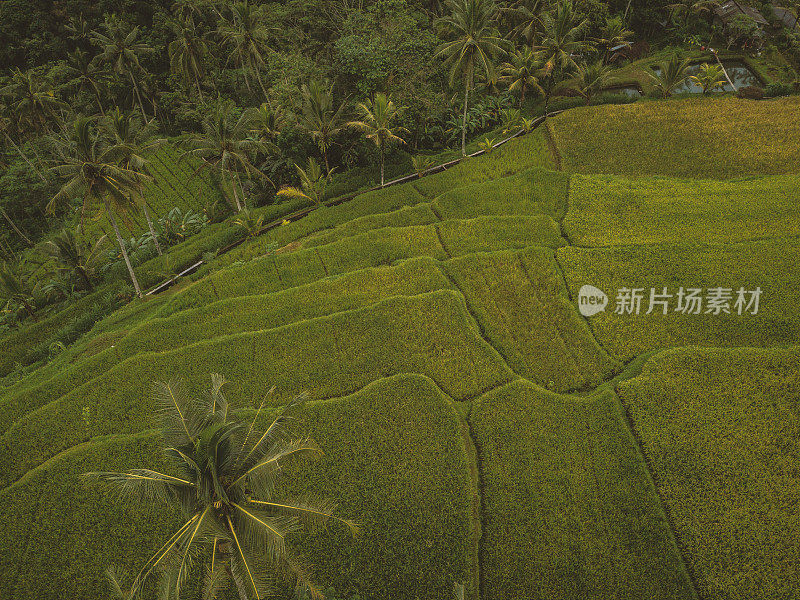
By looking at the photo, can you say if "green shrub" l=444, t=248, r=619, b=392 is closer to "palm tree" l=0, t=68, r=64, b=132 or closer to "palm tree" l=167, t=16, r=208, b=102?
"palm tree" l=167, t=16, r=208, b=102

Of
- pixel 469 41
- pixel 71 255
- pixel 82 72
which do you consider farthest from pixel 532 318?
pixel 82 72

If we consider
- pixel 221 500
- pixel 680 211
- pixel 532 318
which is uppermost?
pixel 221 500

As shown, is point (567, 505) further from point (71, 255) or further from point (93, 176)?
point (71, 255)

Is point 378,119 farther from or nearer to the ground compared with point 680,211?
farther from the ground

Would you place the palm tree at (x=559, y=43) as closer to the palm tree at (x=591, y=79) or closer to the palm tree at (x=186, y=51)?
the palm tree at (x=591, y=79)

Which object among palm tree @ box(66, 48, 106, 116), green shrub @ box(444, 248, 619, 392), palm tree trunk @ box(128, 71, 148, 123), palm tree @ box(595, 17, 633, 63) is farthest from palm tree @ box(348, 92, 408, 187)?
palm tree @ box(66, 48, 106, 116)

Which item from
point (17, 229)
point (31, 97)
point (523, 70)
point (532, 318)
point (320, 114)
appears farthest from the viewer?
point (17, 229)

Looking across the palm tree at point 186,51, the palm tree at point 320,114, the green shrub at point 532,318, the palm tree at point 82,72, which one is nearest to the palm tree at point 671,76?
the green shrub at point 532,318
